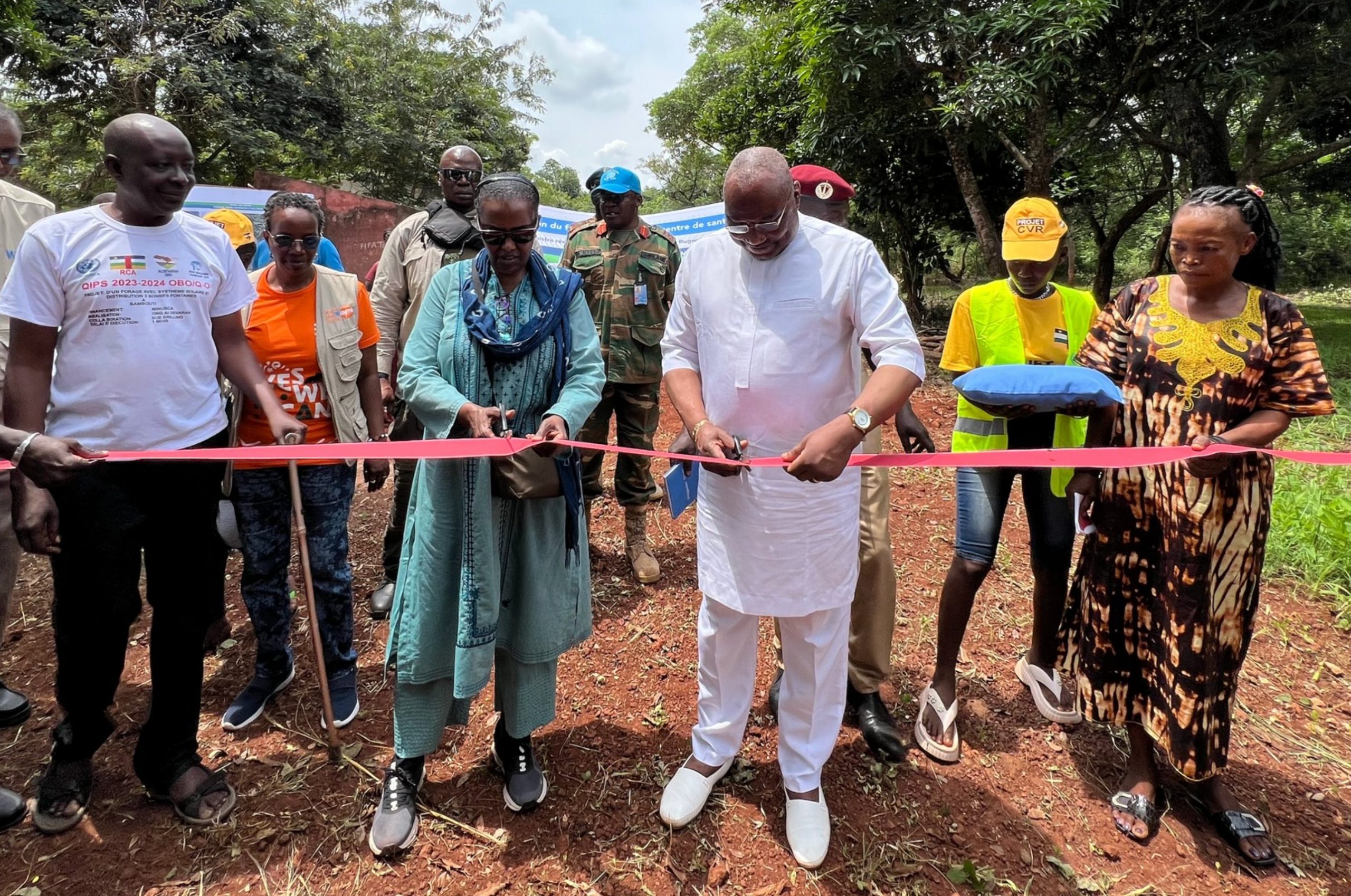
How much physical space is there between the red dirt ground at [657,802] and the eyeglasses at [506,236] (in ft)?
5.72

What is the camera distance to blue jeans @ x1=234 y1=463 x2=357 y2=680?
103 inches

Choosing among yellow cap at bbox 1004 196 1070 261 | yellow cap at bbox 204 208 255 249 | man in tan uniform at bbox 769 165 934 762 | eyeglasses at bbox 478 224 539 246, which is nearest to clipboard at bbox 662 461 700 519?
man in tan uniform at bbox 769 165 934 762

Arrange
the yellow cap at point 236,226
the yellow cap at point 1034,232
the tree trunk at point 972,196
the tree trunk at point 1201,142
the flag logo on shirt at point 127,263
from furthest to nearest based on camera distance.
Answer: the tree trunk at point 1201,142 < the tree trunk at point 972,196 < the yellow cap at point 236,226 < the yellow cap at point 1034,232 < the flag logo on shirt at point 127,263

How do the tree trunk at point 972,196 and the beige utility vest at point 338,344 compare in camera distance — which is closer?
the beige utility vest at point 338,344

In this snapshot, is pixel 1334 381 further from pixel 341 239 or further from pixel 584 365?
pixel 341 239

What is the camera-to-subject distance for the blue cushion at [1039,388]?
2104 millimetres

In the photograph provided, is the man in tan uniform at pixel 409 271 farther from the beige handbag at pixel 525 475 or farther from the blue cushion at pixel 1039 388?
the blue cushion at pixel 1039 388

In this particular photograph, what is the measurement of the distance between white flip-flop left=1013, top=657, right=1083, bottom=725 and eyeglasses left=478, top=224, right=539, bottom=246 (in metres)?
2.48

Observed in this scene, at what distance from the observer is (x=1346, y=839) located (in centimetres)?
228

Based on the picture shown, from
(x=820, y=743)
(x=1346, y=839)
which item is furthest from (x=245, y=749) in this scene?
(x=1346, y=839)

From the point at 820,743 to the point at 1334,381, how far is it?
9162mm

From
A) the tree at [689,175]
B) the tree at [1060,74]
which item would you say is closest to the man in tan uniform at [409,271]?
the tree at [1060,74]

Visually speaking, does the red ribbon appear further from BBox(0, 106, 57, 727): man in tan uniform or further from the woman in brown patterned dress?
BBox(0, 106, 57, 727): man in tan uniform

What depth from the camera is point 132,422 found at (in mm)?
2031
